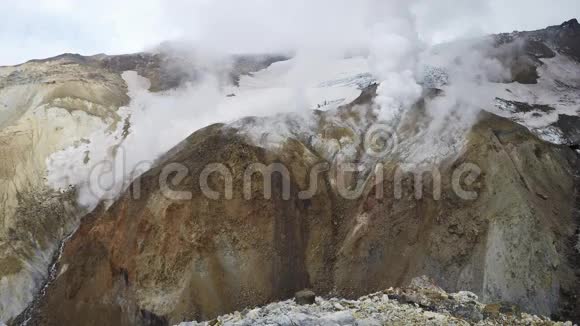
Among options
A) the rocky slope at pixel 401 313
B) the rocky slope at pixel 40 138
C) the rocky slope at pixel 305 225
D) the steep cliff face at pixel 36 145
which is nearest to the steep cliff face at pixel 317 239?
the rocky slope at pixel 305 225

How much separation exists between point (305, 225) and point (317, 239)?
3.63 ft

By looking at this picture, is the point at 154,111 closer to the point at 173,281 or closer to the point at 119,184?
the point at 119,184

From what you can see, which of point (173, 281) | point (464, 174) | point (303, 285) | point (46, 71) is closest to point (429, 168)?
point (464, 174)

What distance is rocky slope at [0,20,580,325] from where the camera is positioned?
26281 millimetres

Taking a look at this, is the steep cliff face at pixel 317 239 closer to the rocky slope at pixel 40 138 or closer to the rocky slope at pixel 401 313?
the rocky slope at pixel 40 138

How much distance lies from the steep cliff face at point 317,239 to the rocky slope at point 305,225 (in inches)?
A: 2.6

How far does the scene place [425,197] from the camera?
2912 cm

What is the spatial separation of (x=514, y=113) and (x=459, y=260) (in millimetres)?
24333

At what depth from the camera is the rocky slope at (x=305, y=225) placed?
1035 inches

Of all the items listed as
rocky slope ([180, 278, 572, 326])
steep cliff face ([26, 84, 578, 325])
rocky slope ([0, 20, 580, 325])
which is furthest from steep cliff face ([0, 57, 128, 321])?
rocky slope ([180, 278, 572, 326])

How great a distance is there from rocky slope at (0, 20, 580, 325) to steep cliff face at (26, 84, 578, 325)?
A: 6 centimetres

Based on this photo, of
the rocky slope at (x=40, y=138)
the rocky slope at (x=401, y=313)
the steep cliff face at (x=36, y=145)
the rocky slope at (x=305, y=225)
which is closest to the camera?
the rocky slope at (x=401, y=313)

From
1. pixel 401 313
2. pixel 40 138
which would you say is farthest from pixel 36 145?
pixel 401 313

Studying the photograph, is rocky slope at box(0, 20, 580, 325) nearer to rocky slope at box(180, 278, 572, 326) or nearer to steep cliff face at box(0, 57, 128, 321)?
steep cliff face at box(0, 57, 128, 321)
